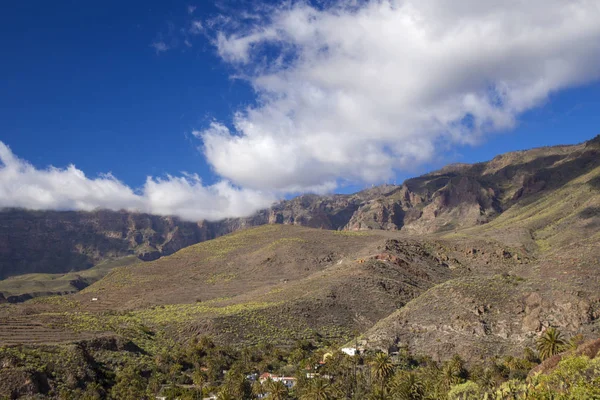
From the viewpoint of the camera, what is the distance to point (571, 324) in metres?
68.2

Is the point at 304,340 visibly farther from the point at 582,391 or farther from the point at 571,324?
the point at 582,391

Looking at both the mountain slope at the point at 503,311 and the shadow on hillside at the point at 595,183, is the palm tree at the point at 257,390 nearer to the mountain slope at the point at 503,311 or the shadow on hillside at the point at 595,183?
the mountain slope at the point at 503,311

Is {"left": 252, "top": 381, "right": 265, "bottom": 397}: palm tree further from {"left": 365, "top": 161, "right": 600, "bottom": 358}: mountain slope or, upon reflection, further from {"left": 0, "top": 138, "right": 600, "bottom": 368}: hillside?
{"left": 365, "top": 161, "right": 600, "bottom": 358}: mountain slope

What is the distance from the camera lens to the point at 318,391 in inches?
1906

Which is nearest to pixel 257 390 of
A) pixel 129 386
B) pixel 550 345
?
pixel 129 386

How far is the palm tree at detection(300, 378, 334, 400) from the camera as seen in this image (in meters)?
48.3

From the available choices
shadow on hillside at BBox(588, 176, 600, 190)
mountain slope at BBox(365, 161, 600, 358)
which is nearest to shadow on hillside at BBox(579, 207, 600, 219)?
shadow on hillside at BBox(588, 176, 600, 190)

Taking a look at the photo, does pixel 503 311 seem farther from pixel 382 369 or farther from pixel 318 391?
pixel 318 391

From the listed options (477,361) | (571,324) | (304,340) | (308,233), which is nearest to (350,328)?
(304,340)

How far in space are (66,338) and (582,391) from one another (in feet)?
246

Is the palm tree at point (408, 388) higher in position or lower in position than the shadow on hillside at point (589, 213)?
lower

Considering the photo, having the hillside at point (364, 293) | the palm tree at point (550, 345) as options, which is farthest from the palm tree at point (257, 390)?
the palm tree at point (550, 345)

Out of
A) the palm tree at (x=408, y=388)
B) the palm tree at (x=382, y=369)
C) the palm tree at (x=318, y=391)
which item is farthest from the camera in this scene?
the palm tree at (x=382, y=369)

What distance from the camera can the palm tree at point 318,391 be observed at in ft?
159
